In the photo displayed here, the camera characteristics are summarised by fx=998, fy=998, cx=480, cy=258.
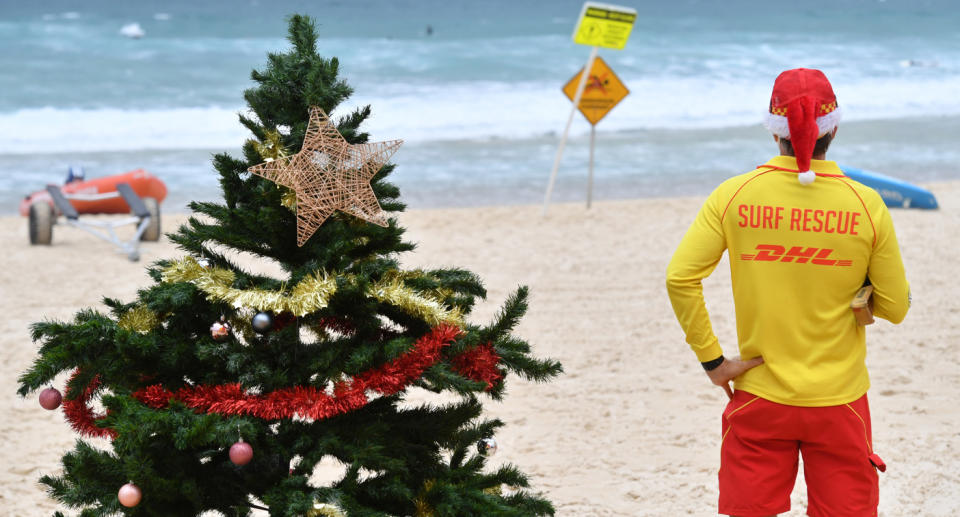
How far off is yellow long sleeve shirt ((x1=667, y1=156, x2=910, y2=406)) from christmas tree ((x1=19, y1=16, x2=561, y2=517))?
20.6 inches

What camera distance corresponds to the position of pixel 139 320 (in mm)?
2461

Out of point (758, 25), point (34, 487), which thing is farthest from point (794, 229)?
point (758, 25)

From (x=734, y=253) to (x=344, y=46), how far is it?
34.9 metres

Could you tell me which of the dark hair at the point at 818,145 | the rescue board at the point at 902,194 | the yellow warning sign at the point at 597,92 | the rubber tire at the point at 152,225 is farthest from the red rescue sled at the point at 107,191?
the dark hair at the point at 818,145

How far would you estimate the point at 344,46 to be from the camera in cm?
3619

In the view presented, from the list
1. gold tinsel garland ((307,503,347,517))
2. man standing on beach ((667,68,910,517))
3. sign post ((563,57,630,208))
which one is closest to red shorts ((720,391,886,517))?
man standing on beach ((667,68,910,517))

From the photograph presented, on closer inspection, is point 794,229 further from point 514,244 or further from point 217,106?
point 217,106

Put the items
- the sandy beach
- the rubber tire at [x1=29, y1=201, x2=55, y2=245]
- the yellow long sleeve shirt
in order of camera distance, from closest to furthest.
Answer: the yellow long sleeve shirt, the sandy beach, the rubber tire at [x1=29, y1=201, x2=55, y2=245]

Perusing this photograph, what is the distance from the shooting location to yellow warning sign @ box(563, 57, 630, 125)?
35.9ft

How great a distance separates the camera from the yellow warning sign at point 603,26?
1044 centimetres

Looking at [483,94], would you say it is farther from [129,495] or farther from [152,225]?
[129,495]

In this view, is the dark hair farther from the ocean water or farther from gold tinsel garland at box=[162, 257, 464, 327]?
the ocean water

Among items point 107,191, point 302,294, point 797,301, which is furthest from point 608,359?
point 107,191

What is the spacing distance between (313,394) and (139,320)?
48 cm
